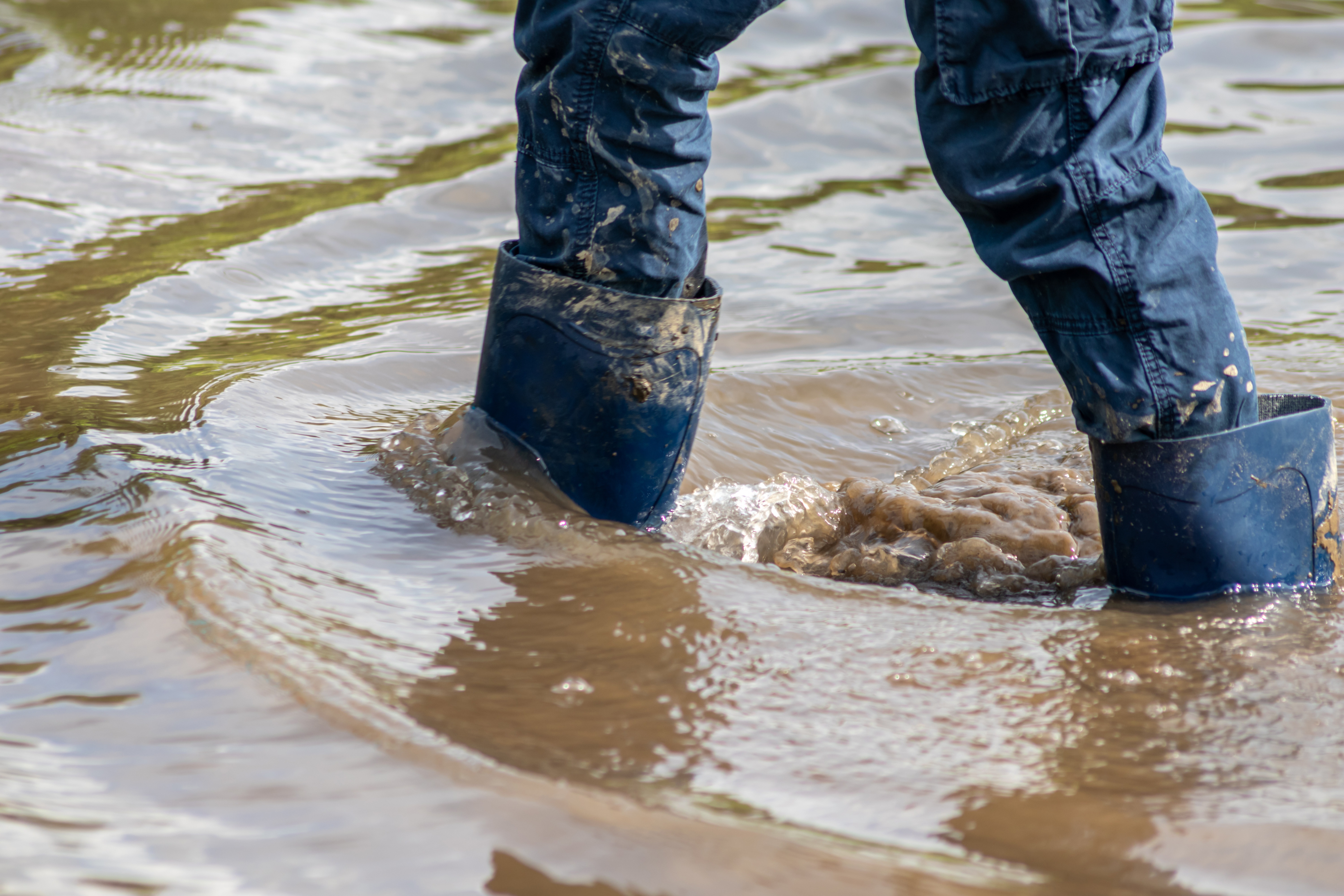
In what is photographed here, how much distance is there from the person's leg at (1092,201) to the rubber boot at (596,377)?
1.54 feet

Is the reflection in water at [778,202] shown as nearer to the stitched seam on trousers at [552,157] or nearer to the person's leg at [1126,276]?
the stitched seam on trousers at [552,157]

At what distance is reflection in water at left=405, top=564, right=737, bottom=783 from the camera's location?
47.2 inches

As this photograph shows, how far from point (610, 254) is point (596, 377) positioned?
0.18 metres

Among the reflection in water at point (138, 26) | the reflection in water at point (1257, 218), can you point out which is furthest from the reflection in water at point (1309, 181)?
the reflection in water at point (138, 26)

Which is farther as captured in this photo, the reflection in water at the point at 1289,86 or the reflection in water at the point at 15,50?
the reflection in water at the point at 1289,86

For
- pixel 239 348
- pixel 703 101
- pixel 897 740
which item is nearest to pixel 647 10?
pixel 703 101

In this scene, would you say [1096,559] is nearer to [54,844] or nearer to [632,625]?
[632,625]

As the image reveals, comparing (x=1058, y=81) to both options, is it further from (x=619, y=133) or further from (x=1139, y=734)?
(x=1139, y=734)

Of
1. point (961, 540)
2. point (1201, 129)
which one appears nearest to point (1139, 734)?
point (961, 540)

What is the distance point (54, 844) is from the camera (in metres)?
1.05

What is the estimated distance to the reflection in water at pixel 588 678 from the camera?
47.2 inches

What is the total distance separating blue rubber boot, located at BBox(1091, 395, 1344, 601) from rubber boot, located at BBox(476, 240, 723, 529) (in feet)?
2.06

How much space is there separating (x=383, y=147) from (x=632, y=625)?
340cm

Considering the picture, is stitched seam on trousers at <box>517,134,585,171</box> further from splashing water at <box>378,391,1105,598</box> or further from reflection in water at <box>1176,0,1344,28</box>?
reflection in water at <box>1176,0,1344,28</box>
